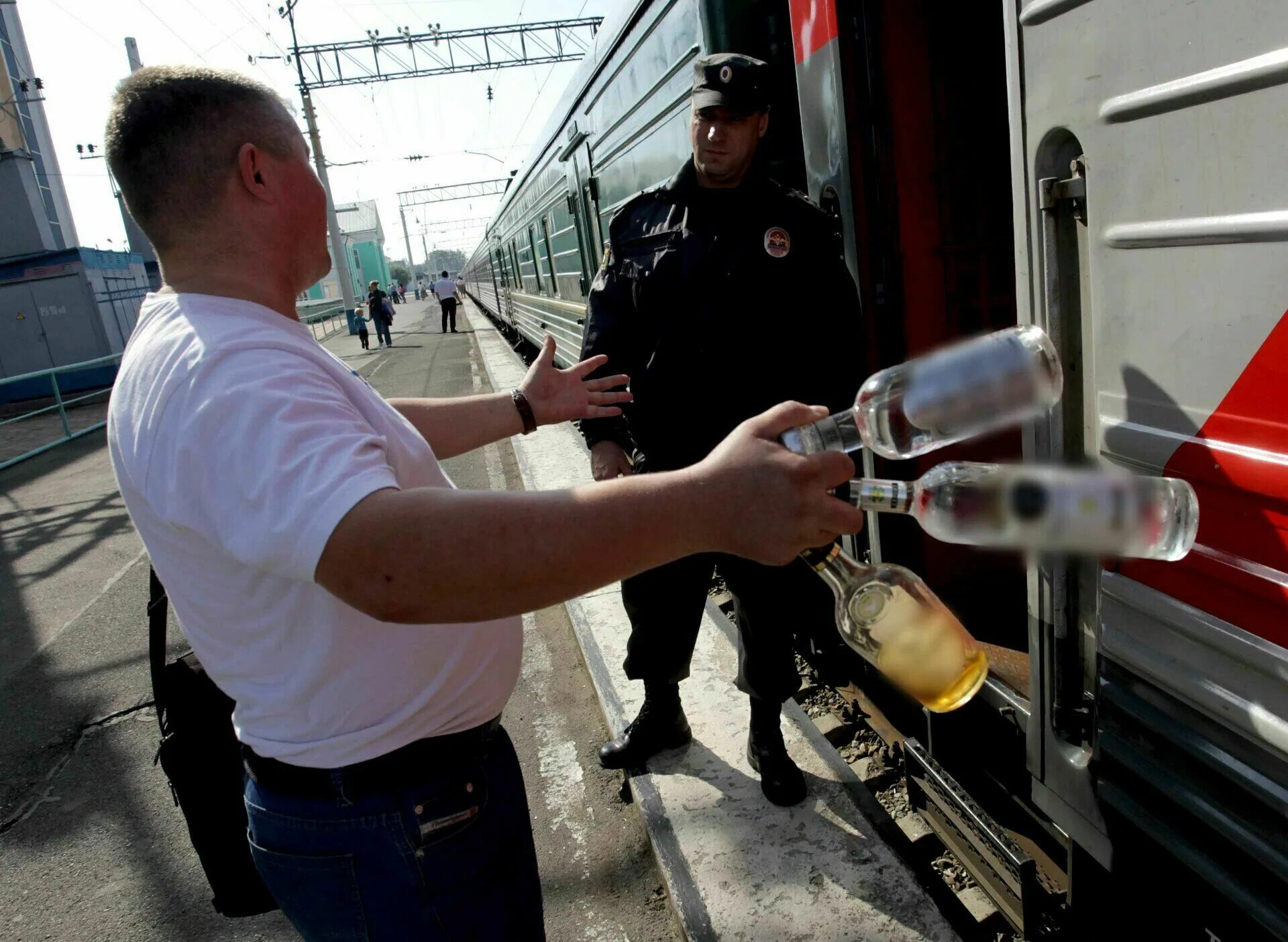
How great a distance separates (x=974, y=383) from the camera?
106 cm

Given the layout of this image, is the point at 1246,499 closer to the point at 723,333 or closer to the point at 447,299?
the point at 723,333

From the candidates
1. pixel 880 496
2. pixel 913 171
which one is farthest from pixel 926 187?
pixel 880 496

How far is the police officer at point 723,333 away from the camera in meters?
2.32

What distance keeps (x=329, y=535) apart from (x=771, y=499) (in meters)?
0.47

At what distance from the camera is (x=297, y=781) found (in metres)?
1.26

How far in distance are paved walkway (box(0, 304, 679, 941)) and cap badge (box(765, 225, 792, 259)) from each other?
6.06 ft

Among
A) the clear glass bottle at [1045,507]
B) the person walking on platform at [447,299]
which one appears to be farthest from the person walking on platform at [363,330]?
the clear glass bottle at [1045,507]

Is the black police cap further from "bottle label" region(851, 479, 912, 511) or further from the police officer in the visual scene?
"bottle label" region(851, 479, 912, 511)

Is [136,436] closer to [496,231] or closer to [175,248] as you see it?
[175,248]

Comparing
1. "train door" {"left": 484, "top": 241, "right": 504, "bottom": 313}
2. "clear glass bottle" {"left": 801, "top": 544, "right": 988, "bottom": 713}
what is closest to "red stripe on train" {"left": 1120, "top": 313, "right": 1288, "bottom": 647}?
"clear glass bottle" {"left": 801, "top": 544, "right": 988, "bottom": 713}

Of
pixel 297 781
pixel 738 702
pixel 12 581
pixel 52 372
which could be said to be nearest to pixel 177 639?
pixel 12 581

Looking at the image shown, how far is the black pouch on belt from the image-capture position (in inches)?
61.8

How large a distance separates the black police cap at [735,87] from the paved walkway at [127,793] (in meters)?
2.22

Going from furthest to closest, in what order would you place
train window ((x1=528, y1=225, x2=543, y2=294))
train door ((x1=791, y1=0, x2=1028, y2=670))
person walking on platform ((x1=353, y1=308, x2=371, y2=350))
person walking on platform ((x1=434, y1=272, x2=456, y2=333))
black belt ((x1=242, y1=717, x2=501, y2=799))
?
person walking on platform ((x1=434, y1=272, x2=456, y2=333)), person walking on platform ((x1=353, y1=308, x2=371, y2=350)), train window ((x1=528, y1=225, x2=543, y2=294)), train door ((x1=791, y1=0, x2=1028, y2=670)), black belt ((x1=242, y1=717, x2=501, y2=799))
